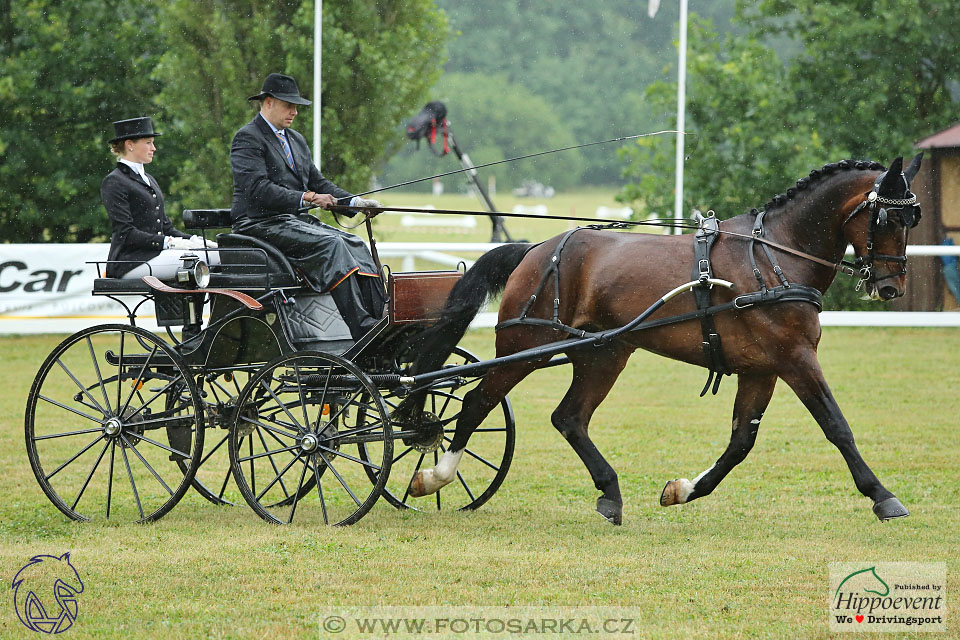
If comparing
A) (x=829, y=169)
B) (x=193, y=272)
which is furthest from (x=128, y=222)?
(x=829, y=169)

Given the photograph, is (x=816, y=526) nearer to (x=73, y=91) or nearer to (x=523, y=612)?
(x=523, y=612)

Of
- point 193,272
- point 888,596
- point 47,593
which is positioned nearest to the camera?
point 888,596

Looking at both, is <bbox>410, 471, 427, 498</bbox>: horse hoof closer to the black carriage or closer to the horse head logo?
the black carriage

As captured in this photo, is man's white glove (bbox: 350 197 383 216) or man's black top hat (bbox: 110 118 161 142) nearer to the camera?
man's white glove (bbox: 350 197 383 216)

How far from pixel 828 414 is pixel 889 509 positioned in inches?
20.0

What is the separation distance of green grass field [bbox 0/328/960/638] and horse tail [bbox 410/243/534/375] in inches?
34.1

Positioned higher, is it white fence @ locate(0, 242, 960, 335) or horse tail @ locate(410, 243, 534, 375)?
horse tail @ locate(410, 243, 534, 375)

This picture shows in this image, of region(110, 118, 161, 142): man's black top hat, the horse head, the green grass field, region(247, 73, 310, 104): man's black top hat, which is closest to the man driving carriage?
region(247, 73, 310, 104): man's black top hat

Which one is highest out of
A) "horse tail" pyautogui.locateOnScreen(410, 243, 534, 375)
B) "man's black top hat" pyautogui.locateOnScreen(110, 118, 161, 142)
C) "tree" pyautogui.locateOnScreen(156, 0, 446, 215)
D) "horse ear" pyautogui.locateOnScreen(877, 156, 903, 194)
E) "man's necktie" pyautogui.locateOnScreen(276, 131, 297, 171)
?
"tree" pyautogui.locateOnScreen(156, 0, 446, 215)

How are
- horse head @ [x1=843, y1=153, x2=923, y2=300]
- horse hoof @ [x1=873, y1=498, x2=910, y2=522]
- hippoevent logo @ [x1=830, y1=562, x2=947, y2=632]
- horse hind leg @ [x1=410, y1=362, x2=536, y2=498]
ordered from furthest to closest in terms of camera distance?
horse hind leg @ [x1=410, y1=362, x2=536, y2=498] < horse head @ [x1=843, y1=153, x2=923, y2=300] < horse hoof @ [x1=873, y1=498, x2=910, y2=522] < hippoevent logo @ [x1=830, y1=562, x2=947, y2=632]

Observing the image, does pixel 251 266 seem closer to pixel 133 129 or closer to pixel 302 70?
pixel 133 129

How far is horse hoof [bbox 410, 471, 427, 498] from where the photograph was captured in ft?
20.6

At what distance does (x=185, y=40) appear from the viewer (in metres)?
15.6

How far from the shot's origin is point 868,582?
15.7 feet
